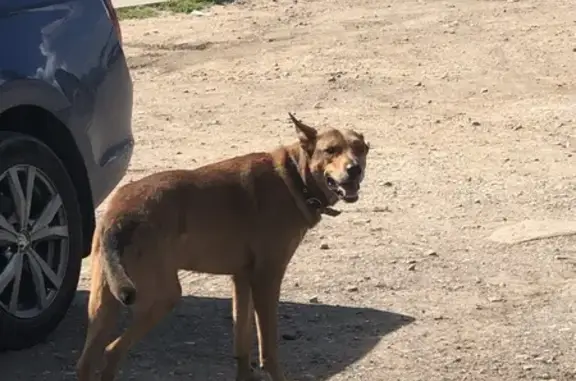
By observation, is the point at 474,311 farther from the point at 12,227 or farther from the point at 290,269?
the point at 12,227

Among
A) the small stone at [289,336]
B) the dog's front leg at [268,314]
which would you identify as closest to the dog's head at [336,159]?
the dog's front leg at [268,314]

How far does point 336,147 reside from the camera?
6137 mm

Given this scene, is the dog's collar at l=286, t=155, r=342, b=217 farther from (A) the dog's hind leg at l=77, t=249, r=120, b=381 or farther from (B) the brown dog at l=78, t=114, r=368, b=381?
(A) the dog's hind leg at l=77, t=249, r=120, b=381

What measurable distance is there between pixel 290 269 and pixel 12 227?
1.99m

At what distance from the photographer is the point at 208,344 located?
673cm

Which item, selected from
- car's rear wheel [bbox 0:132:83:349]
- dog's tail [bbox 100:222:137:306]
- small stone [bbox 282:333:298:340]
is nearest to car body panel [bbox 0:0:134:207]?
car's rear wheel [bbox 0:132:83:349]

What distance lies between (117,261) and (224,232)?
0.57 metres

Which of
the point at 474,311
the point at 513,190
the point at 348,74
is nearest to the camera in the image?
the point at 474,311

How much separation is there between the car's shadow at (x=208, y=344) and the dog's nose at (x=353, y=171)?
3.03 ft

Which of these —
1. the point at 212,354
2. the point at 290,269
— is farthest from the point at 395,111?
the point at 212,354

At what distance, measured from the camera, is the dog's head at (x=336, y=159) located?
19.9ft

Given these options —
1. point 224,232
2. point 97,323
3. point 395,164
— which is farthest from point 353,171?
point 395,164

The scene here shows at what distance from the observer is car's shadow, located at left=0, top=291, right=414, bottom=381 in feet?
20.8

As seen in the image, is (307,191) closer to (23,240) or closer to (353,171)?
(353,171)
